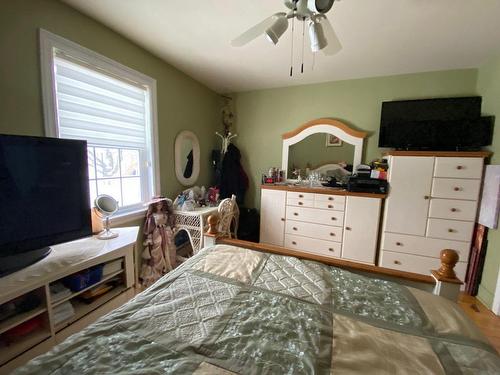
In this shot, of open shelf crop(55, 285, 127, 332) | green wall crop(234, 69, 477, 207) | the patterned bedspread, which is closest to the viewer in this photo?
the patterned bedspread

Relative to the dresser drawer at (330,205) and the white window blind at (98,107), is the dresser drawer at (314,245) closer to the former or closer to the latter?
the dresser drawer at (330,205)

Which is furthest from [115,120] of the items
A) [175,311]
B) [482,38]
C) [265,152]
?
[482,38]

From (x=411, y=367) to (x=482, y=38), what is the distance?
2.55 metres

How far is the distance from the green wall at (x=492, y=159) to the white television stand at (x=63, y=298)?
310 centimetres

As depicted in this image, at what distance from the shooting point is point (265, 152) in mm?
3223

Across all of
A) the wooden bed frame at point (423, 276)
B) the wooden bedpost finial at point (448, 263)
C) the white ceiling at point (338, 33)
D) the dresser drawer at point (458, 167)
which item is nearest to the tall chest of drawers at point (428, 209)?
the dresser drawer at point (458, 167)

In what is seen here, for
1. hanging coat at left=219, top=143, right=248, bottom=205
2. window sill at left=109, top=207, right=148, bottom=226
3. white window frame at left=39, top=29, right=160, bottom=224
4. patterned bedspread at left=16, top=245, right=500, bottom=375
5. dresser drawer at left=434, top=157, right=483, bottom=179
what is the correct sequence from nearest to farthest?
1. patterned bedspread at left=16, top=245, right=500, bottom=375
2. white window frame at left=39, top=29, right=160, bottom=224
3. window sill at left=109, top=207, right=148, bottom=226
4. dresser drawer at left=434, top=157, right=483, bottom=179
5. hanging coat at left=219, top=143, right=248, bottom=205

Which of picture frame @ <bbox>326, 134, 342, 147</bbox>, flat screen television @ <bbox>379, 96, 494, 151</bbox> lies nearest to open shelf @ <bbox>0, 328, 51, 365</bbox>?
picture frame @ <bbox>326, 134, 342, 147</bbox>

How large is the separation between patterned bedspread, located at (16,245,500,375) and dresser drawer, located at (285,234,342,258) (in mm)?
1567

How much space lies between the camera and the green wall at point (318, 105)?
7.86ft

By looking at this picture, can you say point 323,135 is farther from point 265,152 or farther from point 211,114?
point 211,114

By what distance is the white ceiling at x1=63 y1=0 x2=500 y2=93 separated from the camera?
1.44 metres

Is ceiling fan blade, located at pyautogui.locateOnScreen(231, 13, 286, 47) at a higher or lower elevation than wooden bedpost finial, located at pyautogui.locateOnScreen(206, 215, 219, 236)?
higher

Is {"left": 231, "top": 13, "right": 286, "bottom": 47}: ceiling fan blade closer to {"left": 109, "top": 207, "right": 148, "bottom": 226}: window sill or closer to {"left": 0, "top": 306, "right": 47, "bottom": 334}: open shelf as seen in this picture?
{"left": 109, "top": 207, "right": 148, "bottom": 226}: window sill
